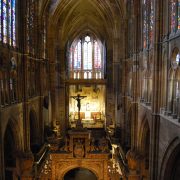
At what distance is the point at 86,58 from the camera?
49.4 m

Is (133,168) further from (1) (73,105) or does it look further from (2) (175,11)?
(1) (73,105)

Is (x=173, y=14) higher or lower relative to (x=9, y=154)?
higher

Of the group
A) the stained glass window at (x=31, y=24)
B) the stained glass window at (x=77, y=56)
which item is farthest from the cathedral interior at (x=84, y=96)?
the stained glass window at (x=77, y=56)

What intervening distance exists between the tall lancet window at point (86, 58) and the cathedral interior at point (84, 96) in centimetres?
629

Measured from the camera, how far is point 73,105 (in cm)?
4781

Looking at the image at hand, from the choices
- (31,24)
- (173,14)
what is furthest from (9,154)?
(173,14)

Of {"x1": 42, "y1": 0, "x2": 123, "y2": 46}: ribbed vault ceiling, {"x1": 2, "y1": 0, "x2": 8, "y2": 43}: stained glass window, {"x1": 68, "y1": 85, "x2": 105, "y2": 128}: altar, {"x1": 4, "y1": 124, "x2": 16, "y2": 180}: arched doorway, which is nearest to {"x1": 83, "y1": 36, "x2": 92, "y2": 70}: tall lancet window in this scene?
{"x1": 42, "y1": 0, "x2": 123, "y2": 46}: ribbed vault ceiling

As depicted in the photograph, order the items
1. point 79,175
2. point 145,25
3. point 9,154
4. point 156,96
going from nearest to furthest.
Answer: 1. point 156,96
2. point 145,25
3. point 9,154
4. point 79,175

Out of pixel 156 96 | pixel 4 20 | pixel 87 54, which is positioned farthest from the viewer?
pixel 87 54

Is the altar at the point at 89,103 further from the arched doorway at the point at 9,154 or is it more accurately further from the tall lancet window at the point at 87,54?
the arched doorway at the point at 9,154

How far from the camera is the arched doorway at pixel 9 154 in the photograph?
20.2 metres

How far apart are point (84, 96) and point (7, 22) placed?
12572mm

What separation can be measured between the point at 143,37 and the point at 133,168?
10.6m

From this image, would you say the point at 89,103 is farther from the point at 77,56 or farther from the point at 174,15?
the point at 174,15
